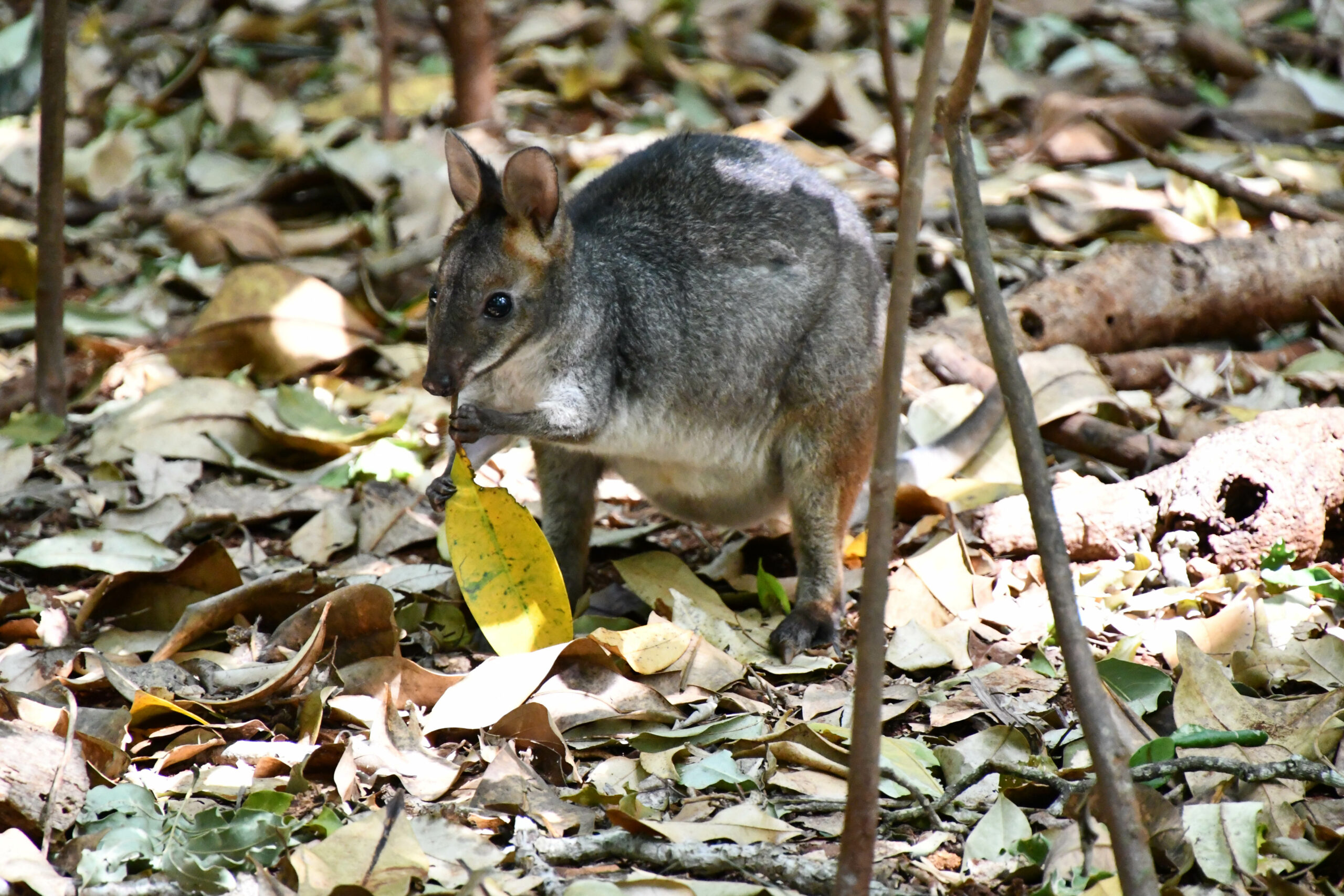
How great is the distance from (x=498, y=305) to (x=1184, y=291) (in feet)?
9.98

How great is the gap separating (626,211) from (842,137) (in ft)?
10.3

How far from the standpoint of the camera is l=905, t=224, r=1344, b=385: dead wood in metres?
5.27

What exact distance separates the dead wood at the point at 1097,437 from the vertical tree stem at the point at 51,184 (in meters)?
3.19

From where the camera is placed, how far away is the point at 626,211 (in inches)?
166

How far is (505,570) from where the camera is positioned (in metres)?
3.53

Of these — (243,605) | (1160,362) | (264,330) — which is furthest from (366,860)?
(1160,362)

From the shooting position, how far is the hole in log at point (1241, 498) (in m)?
3.85

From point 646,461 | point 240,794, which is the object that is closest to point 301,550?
point 646,461

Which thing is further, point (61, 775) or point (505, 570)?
point (505, 570)

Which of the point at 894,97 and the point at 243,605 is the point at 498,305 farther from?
the point at 894,97

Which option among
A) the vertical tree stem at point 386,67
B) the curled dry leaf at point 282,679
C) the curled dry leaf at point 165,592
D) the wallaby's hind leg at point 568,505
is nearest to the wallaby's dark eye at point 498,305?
the wallaby's hind leg at point 568,505

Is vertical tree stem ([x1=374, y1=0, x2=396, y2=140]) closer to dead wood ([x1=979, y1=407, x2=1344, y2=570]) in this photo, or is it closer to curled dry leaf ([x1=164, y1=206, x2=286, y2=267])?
curled dry leaf ([x1=164, y1=206, x2=286, y2=267])

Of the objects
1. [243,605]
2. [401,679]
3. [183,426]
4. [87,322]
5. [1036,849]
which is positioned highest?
[1036,849]

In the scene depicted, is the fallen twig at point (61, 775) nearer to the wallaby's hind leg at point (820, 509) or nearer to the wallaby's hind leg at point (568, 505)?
the wallaby's hind leg at point (568, 505)
